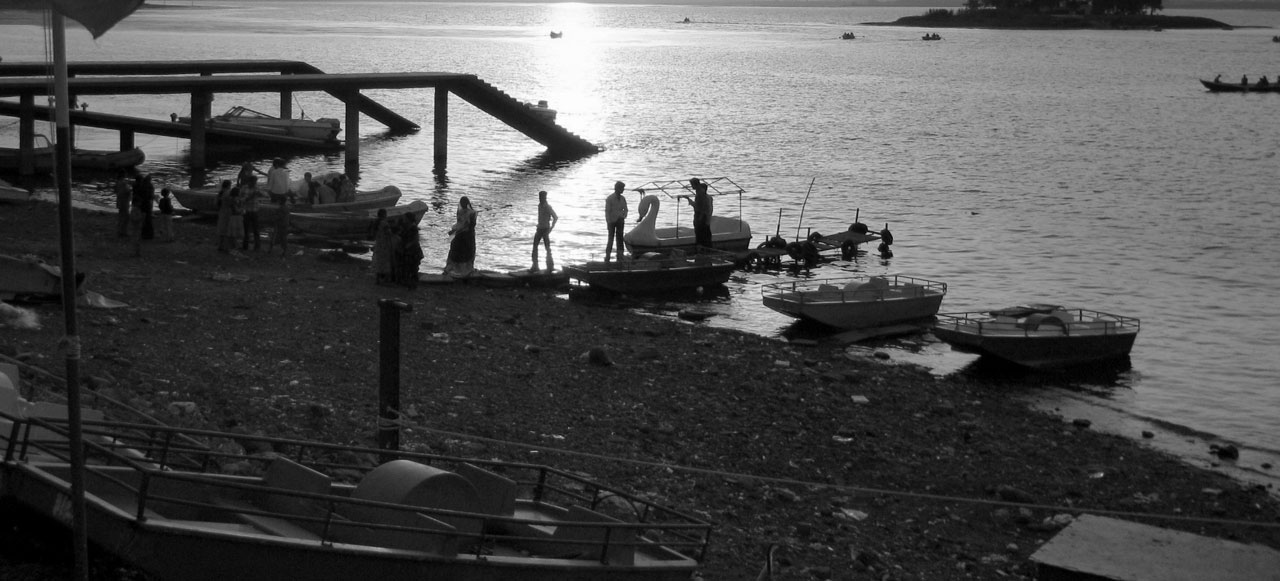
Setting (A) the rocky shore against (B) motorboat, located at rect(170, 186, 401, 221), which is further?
(B) motorboat, located at rect(170, 186, 401, 221)

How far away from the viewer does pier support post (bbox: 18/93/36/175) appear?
34.7 metres

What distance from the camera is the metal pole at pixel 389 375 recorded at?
31.8 ft

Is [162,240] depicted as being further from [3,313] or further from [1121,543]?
[1121,543]

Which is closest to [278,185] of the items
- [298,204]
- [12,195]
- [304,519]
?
[298,204]

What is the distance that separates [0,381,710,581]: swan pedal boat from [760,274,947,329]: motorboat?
541 inches

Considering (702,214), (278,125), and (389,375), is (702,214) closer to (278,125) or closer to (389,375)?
(389,375)

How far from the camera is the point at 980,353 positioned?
19484mm

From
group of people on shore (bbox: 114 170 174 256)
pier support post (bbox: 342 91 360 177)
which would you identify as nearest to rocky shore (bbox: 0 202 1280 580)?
group of people on shore (bbox: 114 170 174 256)

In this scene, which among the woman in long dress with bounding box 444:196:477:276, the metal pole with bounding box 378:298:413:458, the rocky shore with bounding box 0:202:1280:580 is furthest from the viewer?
the woman in long dress with bounding box 444:196:477:276

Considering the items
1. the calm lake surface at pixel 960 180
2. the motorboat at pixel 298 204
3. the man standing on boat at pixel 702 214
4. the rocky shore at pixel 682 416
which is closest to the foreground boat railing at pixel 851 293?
the calm lake surface at pixel 960 180

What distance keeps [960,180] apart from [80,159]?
99.4 ft

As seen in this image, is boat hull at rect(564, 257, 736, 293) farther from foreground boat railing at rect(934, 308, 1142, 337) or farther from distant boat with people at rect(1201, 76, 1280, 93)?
distant boat with people at rect(1201, 76, 1280, 93)

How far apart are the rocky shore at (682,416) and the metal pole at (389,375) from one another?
1.45 m

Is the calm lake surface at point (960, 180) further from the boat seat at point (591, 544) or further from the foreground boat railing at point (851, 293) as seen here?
the boat seat at point (591, 544)
